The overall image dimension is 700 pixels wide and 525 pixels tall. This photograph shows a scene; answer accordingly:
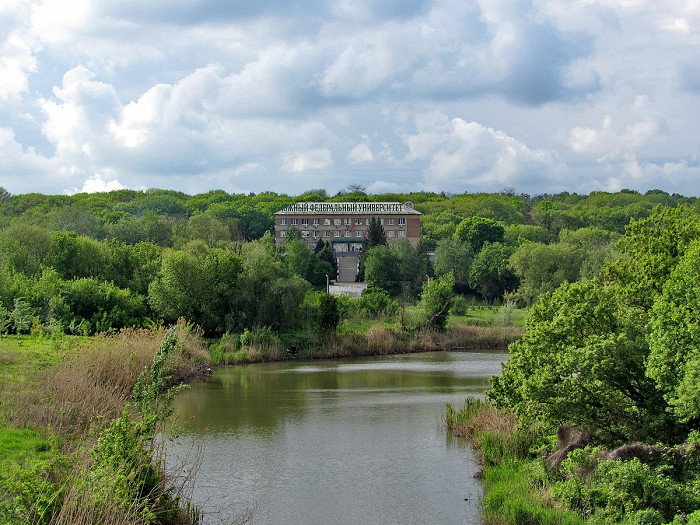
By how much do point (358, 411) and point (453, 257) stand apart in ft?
232

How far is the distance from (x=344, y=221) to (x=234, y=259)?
256ft

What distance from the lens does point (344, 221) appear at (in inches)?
5162

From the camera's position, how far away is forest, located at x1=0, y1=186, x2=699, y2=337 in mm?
48406

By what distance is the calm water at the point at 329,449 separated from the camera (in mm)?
16609

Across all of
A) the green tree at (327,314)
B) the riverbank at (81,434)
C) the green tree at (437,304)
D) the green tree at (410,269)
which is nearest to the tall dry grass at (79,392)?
the riverbank at (81,434)

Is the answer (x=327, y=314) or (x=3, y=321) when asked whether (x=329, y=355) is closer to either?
(x=327, y=314)

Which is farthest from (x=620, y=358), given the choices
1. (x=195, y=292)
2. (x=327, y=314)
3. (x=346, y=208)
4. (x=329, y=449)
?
(x=346, y=208)

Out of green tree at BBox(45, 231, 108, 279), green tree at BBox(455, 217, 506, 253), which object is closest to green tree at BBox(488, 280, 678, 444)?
green tree at BBox(45, 231, 108, 279)

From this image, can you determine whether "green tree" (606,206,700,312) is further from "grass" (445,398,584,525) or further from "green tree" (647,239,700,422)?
"grass" (445,398,584,525)

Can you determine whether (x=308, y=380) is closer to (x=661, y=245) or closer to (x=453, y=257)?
(x=661, y=245)

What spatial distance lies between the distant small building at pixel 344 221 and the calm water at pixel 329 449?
89.2 m

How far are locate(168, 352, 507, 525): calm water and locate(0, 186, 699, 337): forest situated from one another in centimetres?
881

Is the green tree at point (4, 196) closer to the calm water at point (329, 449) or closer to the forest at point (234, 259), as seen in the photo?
the forest at point (234, 259)

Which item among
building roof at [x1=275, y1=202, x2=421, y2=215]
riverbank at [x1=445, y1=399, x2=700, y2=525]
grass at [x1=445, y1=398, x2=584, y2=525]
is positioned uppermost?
building roof at [x1=275, y1=202, x2=421, y2=215]
